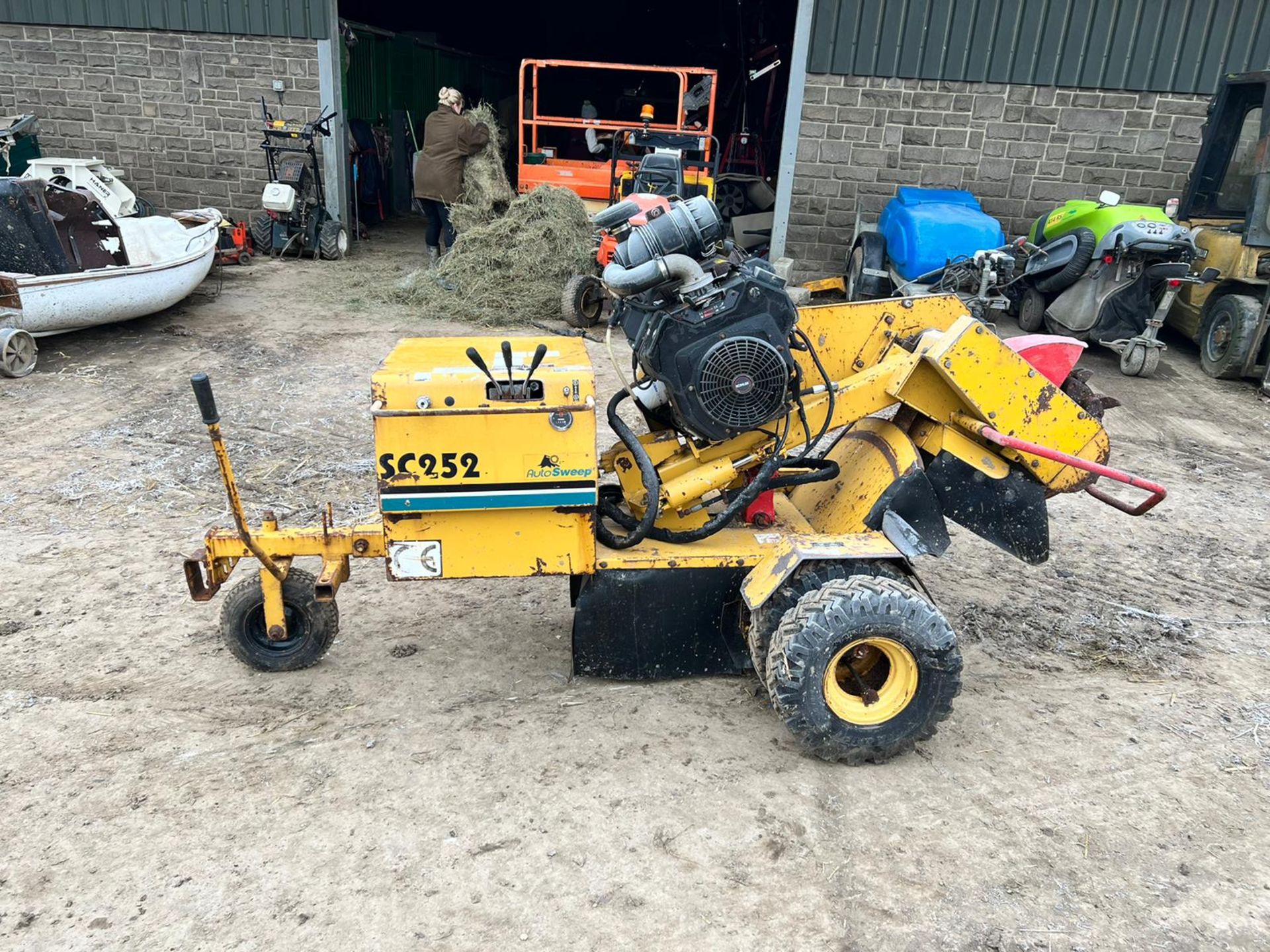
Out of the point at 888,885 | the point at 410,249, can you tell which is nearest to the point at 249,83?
the point at 410,249

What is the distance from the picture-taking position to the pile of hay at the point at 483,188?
10680mm

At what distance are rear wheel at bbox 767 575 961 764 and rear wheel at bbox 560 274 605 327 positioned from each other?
258 inches

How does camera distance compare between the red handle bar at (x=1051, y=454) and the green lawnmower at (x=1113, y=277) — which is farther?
the green lawnmower at (x=1113, y=277)

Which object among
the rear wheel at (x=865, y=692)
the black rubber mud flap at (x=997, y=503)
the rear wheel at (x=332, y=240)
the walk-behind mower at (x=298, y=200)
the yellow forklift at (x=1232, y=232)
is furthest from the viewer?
the rear wheel at (x=332, y=240)

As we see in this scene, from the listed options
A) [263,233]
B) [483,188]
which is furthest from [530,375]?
[263,233]

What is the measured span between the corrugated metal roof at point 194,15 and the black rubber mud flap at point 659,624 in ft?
36.0

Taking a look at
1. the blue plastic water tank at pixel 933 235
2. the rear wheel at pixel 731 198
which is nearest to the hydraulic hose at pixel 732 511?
the blue plastic water tank at pixel 933 235

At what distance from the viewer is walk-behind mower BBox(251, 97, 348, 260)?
1192 cm

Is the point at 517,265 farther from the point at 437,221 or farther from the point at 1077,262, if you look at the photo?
the point at 1077,262

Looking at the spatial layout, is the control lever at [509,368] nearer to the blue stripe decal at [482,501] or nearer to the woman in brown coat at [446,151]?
the blue stripe decal at [482,501]

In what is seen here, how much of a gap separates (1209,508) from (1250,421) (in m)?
2.51

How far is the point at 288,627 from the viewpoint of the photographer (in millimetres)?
3715

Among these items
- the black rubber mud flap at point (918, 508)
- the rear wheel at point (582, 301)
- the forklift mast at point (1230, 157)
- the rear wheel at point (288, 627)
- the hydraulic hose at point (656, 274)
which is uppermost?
the forklift mast at point (1230, 157)

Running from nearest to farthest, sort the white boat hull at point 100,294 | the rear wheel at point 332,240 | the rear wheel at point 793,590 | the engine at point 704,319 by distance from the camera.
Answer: the engine at point 704,319, the rear wheel at point 793,590, the white boat hull at point 100,294, the rear wheel at point 332,240
